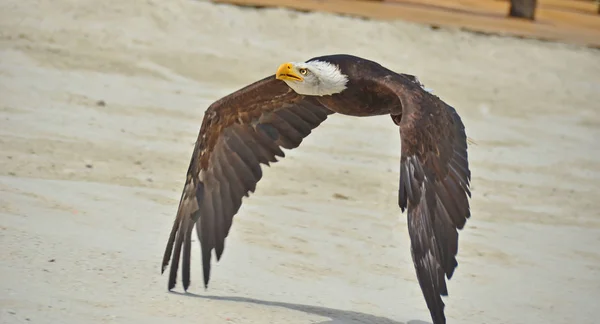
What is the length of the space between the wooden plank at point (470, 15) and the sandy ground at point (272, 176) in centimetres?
23

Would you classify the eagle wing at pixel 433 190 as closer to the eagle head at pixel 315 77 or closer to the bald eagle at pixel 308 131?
the bald eagle at pixel 308 131

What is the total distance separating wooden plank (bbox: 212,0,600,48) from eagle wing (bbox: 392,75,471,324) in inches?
285

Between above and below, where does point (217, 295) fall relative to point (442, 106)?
below

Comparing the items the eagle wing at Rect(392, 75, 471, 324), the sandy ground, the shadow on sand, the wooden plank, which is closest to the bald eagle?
the eagle wing at Rect(392, 75, 471, 324)

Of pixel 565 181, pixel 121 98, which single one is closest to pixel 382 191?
pixel 565 181

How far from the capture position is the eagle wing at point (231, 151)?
6516mm

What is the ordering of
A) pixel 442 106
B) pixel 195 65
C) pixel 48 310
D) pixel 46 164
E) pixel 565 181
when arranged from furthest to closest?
pixel 195 65 < pixel 565 181 < pixel 46 164 < pixel 442 106 < pixel 48 310

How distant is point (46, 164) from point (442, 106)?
10.1 feet

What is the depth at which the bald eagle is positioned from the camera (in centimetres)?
564

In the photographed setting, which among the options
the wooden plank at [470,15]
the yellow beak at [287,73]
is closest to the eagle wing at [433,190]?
the yellow beak at [287,73]

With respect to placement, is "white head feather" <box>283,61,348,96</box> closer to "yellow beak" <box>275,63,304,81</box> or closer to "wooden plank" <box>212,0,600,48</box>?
"yellow beak" <box>275,63,304,81</box>

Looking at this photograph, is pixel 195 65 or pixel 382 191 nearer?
pixel 382 191

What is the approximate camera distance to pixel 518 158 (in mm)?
10344

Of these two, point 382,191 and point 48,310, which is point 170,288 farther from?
point 382,191
